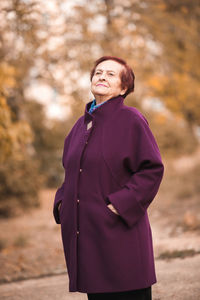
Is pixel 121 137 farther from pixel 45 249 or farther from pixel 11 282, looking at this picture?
pixel 45 249

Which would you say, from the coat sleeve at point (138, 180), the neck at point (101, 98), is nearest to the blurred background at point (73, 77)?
the neck at point (101, 98)

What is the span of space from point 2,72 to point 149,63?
5.43 metres

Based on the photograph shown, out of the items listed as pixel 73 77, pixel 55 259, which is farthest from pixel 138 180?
pixel 73 77

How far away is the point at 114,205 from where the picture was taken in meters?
2.53

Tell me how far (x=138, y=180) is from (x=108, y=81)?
0.71 meters

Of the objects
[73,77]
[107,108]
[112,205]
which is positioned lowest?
[112,205]

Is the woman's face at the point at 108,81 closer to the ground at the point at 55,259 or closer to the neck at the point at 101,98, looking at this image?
the neck at the point at 101,98

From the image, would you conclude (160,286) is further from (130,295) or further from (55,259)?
(55,259)

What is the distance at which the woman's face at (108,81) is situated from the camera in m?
2.81

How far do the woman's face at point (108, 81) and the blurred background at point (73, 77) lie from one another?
2.54 metres

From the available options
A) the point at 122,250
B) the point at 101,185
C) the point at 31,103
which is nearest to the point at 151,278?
the point at 122,250

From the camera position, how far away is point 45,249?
266 inches

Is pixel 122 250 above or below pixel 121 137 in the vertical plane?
below

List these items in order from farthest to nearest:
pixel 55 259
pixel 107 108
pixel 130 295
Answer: pixel 55 259 < pixel 107 108 < pixel 130 295
